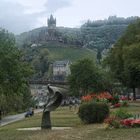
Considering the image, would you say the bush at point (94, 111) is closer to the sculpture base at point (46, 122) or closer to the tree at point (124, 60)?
the sculpture base at point (46, 122)

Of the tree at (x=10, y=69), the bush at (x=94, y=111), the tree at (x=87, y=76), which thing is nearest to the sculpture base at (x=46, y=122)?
the bush at (x=94, y=111)

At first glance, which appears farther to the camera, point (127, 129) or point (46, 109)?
point (46, 109)

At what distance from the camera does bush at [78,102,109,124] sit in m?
28.2

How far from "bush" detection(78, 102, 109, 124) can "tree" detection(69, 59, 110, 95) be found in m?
74.6

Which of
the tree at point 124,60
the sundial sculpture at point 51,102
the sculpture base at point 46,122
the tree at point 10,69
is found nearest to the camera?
the sundial sculpture at point 51,102

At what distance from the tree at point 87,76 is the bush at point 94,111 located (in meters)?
74.6

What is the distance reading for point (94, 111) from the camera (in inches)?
1112

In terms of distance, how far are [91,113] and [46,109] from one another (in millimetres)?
3326

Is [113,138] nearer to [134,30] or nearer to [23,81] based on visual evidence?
[23,81]

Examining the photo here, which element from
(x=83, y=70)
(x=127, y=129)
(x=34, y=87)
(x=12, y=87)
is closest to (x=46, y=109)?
(x=127, y=129)

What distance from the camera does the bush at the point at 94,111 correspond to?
2823cm

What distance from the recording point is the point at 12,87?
204 ft

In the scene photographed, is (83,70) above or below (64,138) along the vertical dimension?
above

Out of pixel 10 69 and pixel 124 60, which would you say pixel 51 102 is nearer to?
pixel 10 69
